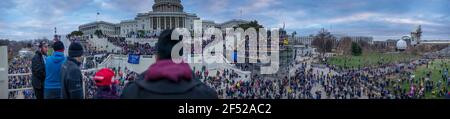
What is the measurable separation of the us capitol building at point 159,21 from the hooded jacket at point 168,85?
71200 millimetres

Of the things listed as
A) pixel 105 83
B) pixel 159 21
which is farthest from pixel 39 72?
pixel 159 21

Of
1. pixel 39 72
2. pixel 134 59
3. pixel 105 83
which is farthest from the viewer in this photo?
pixel 134 59

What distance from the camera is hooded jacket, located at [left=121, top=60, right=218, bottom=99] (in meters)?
2.30

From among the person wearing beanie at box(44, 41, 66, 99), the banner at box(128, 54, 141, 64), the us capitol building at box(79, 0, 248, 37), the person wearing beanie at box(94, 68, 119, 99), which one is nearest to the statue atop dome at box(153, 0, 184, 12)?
the us capitol building at box(79, 0, 248, 37)

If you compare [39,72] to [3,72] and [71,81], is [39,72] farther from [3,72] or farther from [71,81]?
[71,81]

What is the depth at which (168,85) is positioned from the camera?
230 centimetres

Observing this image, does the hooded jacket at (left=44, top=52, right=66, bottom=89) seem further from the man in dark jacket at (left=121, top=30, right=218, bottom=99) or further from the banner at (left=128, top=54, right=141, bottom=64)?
the banner at (left=128, top=54, right=141, bottom=64)

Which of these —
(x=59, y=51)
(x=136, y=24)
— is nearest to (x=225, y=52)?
(x=59, y=51)

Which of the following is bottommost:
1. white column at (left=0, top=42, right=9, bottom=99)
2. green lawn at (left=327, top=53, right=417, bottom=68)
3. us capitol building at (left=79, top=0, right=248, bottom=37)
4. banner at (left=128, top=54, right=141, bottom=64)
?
green lawn at (left=327, top=53, right=417, bottom=68)

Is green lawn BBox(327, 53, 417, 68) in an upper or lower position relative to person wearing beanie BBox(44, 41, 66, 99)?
lower

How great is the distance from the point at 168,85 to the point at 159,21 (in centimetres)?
7970

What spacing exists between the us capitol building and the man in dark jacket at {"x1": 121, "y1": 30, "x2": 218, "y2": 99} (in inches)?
2802
